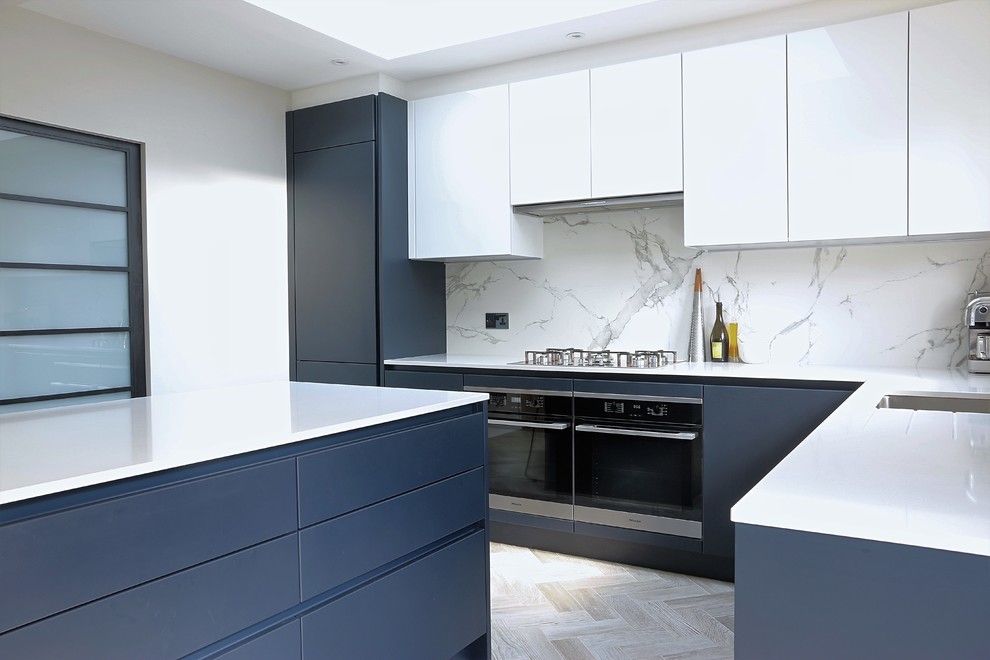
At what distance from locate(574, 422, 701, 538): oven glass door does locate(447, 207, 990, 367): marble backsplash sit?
682 mm

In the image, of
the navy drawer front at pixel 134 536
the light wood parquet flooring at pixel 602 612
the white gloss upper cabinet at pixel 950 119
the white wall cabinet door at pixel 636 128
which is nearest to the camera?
the navy drawer front at pixel 134 536

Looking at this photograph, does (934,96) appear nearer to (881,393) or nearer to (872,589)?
(881,393)

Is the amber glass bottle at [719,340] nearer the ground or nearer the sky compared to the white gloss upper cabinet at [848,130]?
nearer the ground

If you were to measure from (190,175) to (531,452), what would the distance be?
2227mm

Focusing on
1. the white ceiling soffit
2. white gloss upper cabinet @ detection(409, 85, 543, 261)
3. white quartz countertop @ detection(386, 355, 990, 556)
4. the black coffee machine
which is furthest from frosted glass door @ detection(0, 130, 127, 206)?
the black coffee machine

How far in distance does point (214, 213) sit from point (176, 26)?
3.15 feet

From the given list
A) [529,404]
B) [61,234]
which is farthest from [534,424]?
[61,234]

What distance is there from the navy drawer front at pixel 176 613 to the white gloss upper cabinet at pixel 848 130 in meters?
2.48

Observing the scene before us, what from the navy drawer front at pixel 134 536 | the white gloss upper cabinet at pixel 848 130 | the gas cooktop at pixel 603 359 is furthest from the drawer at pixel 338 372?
the navy drawer front at pixel 134 536

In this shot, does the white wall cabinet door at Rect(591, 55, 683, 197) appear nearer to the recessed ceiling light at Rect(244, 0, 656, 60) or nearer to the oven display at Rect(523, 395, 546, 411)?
the recessed ceiling light at Rect(244, 0, 656, 60)

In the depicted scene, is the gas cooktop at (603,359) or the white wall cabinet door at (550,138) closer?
the gas cooktop at (603,359)

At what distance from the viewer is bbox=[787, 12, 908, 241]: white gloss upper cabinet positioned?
2920mm

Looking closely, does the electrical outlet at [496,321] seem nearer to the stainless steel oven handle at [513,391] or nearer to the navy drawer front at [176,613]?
the stainless steel oven handle at [513,391]

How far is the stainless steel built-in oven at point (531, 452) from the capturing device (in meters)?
3.47
